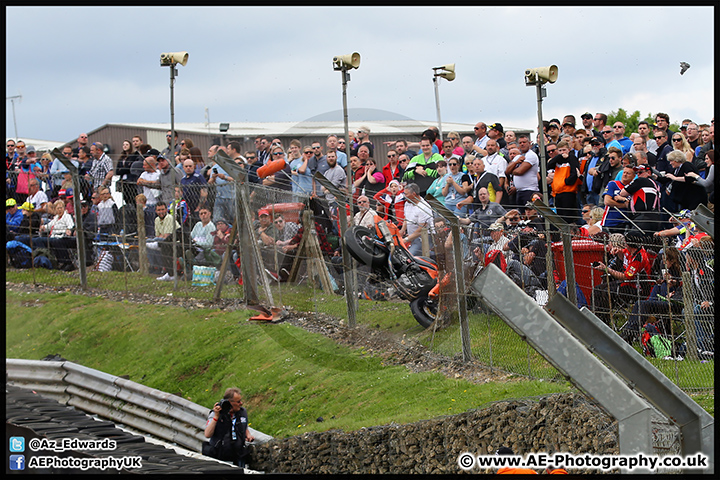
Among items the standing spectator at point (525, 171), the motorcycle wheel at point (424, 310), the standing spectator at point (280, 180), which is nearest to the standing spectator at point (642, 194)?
the standing spectator at point (525, 171)

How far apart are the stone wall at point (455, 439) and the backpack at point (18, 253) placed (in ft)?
41.6

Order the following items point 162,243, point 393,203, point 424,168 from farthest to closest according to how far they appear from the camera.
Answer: point 162,243, point 424,168, point 393,203

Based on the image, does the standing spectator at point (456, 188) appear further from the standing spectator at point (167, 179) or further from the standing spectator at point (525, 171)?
the standing spectator at point (167, 179)

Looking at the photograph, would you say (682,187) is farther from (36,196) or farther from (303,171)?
(36,196)

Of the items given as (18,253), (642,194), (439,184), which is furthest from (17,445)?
(18,253)

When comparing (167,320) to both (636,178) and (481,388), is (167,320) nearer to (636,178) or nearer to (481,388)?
→ (481,388)

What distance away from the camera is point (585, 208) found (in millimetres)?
11992

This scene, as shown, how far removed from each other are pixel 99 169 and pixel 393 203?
10.6 m

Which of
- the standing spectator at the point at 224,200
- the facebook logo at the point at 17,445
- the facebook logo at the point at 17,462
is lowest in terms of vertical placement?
the facebook logo at the point at 17,462

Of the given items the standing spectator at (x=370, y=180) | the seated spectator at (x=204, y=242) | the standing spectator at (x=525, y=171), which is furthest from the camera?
the seated spectator at (x=204, y=242)

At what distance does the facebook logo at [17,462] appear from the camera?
7742 millimetres

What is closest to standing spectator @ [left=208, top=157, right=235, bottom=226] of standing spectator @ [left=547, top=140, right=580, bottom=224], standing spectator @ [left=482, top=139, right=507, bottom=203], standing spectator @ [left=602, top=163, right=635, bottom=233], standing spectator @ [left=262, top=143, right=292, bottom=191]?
standing spectator @ [left=262, top=143, right=292, bottom=191]

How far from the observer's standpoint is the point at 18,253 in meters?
20.3

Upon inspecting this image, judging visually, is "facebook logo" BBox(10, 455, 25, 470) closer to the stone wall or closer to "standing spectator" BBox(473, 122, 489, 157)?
the stone wall
